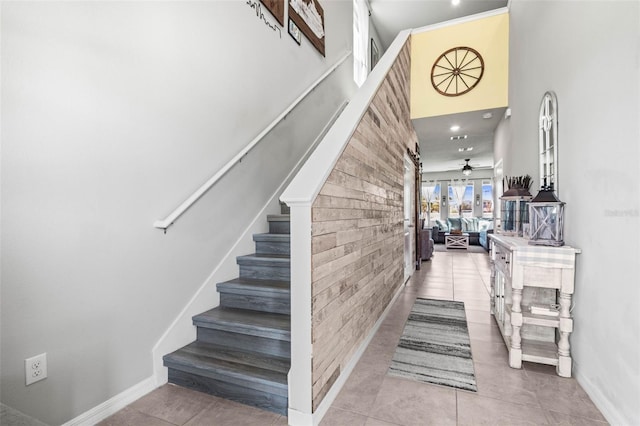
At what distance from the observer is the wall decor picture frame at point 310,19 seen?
3624 mm

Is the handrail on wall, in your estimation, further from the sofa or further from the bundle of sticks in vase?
the sofa

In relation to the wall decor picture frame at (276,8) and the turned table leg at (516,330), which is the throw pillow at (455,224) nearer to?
the turned table leg at (516,330)

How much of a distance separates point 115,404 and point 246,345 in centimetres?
75

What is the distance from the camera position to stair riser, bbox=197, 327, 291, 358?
1.96 m

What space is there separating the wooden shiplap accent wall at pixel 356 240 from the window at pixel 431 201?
9932mm

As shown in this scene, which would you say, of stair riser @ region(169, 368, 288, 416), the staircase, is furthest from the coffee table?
stair riser @ region(169, 368, 288, 416)

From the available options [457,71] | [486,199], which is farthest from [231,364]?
[486,199]

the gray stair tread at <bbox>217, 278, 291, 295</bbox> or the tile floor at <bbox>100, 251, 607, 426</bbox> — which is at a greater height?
the gray stair tread at <bbox>217, 278, 291, 295</bbox>

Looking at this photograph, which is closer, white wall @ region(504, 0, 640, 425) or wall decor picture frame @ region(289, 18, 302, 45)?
white wall @ region(504, 0, 640, 425)

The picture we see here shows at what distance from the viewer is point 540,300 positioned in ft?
8.02

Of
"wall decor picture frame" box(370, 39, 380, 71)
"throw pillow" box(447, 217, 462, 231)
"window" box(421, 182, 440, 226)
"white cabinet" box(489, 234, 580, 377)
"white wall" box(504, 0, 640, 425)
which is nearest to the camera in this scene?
"white wall" box(504, 0, 640, 425)

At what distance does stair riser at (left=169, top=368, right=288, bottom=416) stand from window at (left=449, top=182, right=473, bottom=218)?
12519 mm

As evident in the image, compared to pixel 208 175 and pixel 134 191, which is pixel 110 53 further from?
pixel 208 175

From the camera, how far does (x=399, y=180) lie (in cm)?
398
